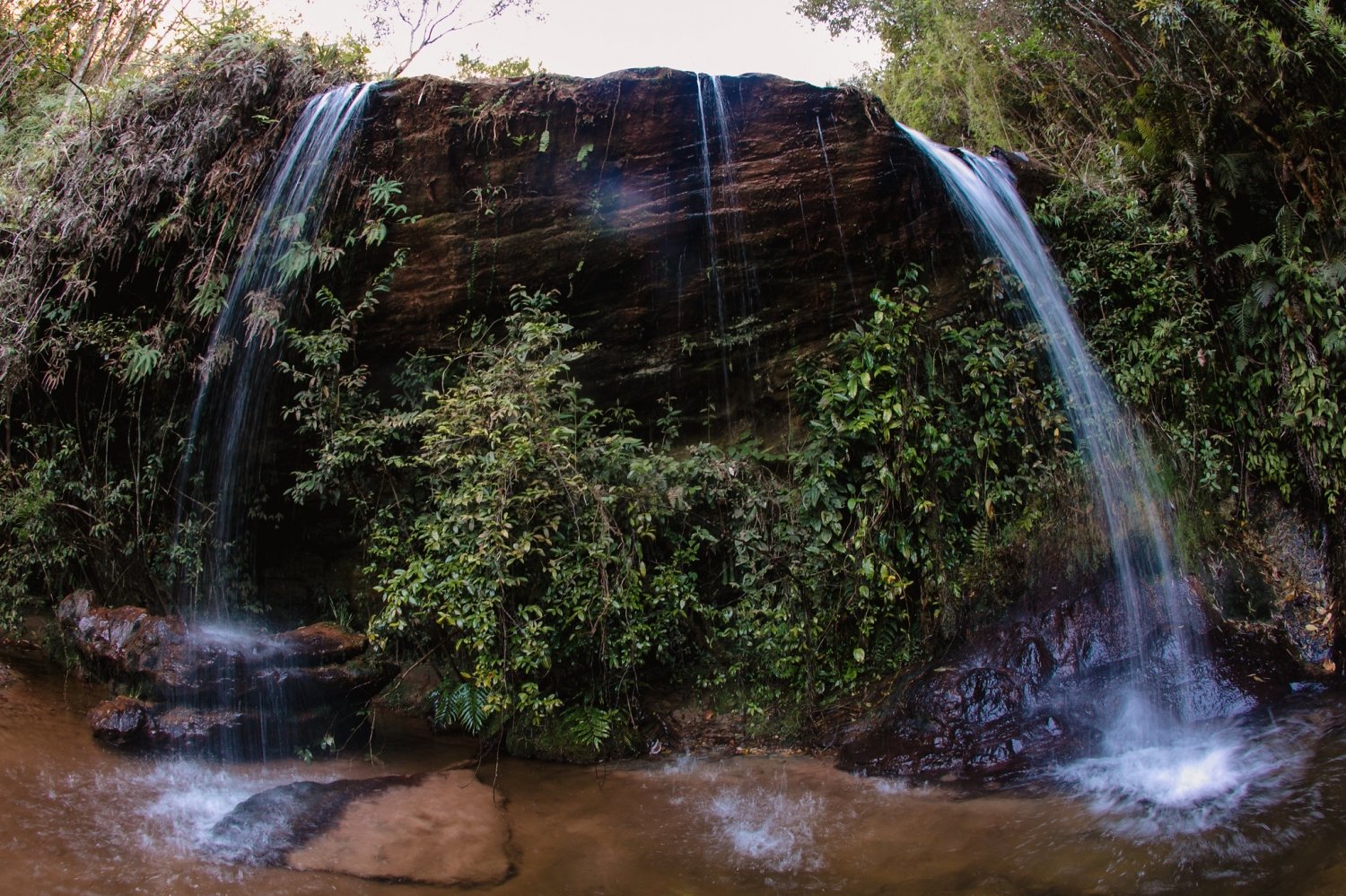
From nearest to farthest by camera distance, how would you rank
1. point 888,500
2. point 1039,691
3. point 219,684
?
point 1039,691
point 219,684
point 888,500

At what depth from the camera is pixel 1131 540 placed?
19.0 feet

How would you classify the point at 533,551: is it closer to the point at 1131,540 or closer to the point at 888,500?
the point at 888,500

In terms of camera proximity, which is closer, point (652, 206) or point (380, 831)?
point (380, 831)

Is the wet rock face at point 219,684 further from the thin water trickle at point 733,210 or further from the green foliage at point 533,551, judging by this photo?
the thin water trickle at point 733,210

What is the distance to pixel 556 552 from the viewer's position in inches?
225

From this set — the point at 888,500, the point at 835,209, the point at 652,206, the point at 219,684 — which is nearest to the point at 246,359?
the point at 219,684

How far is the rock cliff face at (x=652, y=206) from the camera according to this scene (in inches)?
260

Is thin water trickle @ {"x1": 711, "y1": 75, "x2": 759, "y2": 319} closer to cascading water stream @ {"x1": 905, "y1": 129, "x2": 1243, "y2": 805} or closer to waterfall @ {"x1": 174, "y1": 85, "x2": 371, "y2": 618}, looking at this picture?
cascading water stream @ {"x1": 905, "y1": 129, "x2": 1243, "y2": 805}

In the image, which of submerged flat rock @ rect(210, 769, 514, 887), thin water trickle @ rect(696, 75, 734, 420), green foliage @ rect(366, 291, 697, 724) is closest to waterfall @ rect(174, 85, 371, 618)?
green foliage @ rect(366, 291, 697, 724)

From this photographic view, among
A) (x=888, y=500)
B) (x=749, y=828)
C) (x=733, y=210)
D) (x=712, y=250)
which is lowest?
(x=749, y=828)

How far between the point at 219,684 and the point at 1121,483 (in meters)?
6.31

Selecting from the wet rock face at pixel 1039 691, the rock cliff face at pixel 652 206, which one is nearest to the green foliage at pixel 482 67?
the rock cliff face at pixel 652 206

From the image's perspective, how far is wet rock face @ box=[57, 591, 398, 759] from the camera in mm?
5352

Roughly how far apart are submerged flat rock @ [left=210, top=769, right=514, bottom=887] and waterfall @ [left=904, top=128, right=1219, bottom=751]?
11.8 feet
